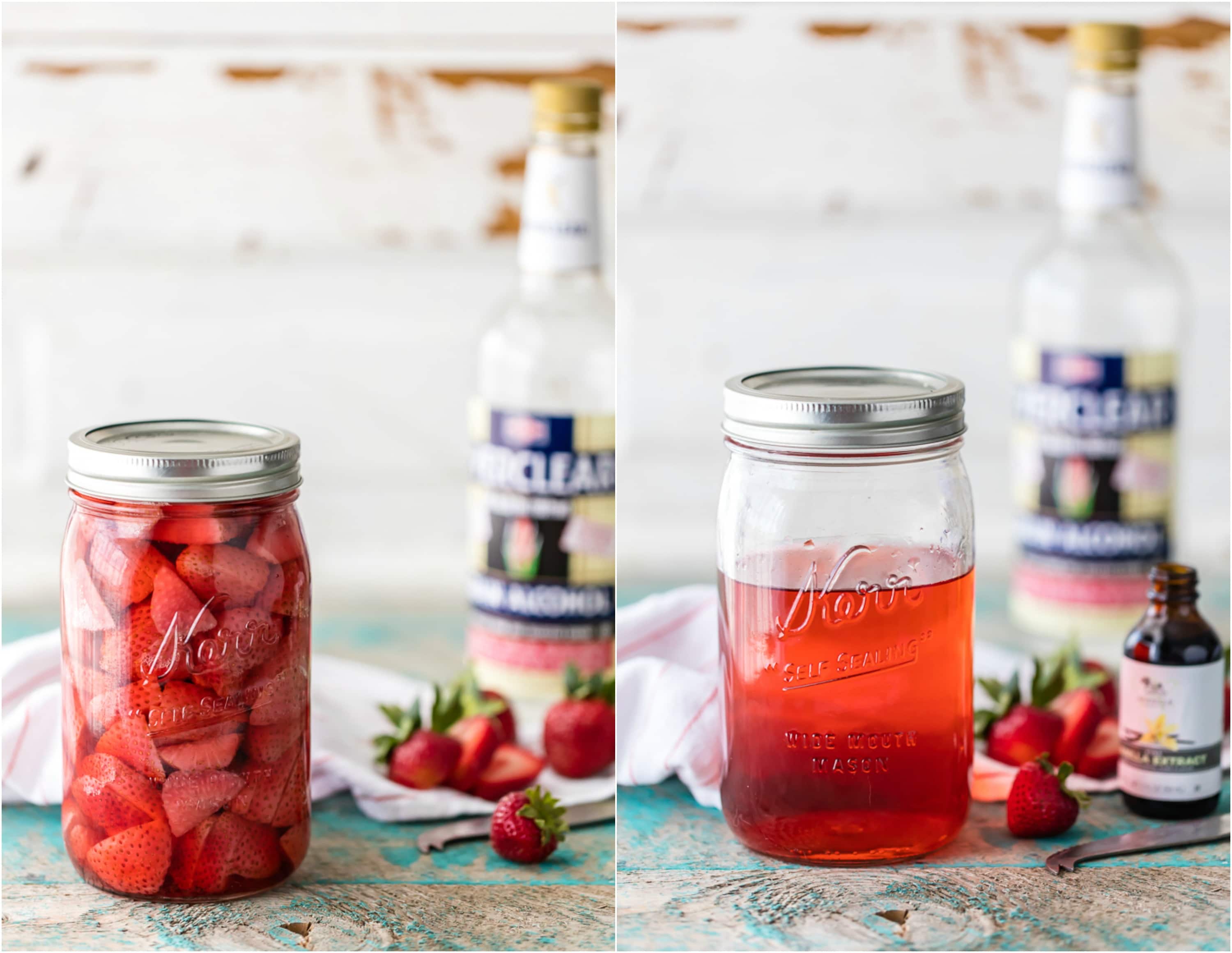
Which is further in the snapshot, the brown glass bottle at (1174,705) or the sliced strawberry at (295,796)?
the brown glass bottle at (1174,705)

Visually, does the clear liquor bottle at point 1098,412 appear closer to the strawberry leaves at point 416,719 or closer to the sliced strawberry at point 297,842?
the strawberry leaves at point 416,719

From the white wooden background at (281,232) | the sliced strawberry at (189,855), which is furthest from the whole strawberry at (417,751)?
the white wooden background at (281,232)

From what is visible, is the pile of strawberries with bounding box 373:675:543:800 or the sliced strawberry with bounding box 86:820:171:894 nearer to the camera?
the sliced strawberry with bounding box 86:820:171:894

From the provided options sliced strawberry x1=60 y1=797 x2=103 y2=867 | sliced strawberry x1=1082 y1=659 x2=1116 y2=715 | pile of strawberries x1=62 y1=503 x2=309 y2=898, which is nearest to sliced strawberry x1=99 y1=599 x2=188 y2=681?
pile of strawberries x1=62 y1=503 x2=309 y2=898

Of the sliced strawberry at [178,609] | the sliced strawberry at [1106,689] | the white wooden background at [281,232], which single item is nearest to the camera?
the sliced strawberry at [178,609]

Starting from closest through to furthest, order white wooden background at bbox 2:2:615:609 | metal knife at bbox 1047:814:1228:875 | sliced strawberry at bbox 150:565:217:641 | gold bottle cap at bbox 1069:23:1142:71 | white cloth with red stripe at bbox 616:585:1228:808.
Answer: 1. sliced strawberry at bbox 150:565:217:641
2. metal knife at bbox 1047:814:1228:875
3. white cloth with red stripe at bbox 616:585:1228:808
4. gold bottle cap at bbox 1069:23:1142:71
5. white wooden background at bbox 2:2:615:609

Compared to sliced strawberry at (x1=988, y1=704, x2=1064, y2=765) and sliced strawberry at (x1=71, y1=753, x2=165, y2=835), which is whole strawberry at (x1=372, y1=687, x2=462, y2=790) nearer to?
sliced strawberry at (x1=71, y1=753, x2=165, y2=835)
